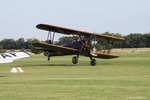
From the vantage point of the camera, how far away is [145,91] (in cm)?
1232

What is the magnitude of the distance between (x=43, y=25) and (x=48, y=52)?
6474 mm

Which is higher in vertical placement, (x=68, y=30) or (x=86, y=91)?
(x=68, y=30)

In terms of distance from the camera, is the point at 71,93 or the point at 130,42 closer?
the point at 71,93

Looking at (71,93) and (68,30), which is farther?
(68,30)

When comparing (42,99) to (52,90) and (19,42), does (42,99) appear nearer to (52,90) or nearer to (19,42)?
(52,90)

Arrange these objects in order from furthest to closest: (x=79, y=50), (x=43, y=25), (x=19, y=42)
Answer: (x=19, y=42)
(x=79, y=50)
(x=43, y=25)

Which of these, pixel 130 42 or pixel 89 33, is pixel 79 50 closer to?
pixel 89 33

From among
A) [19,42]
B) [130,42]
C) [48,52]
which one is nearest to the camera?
[48,52]

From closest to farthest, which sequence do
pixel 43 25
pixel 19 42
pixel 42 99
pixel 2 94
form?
pixel 42 99
pixel 2 94
pixel 43 25
pixel 19 42

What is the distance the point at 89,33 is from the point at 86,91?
22.9 m

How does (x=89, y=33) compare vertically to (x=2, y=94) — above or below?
above

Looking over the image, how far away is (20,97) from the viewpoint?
1135cm

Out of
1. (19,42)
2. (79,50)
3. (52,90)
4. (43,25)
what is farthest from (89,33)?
(19,42)

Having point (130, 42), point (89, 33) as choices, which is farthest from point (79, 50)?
point (130, 42)
